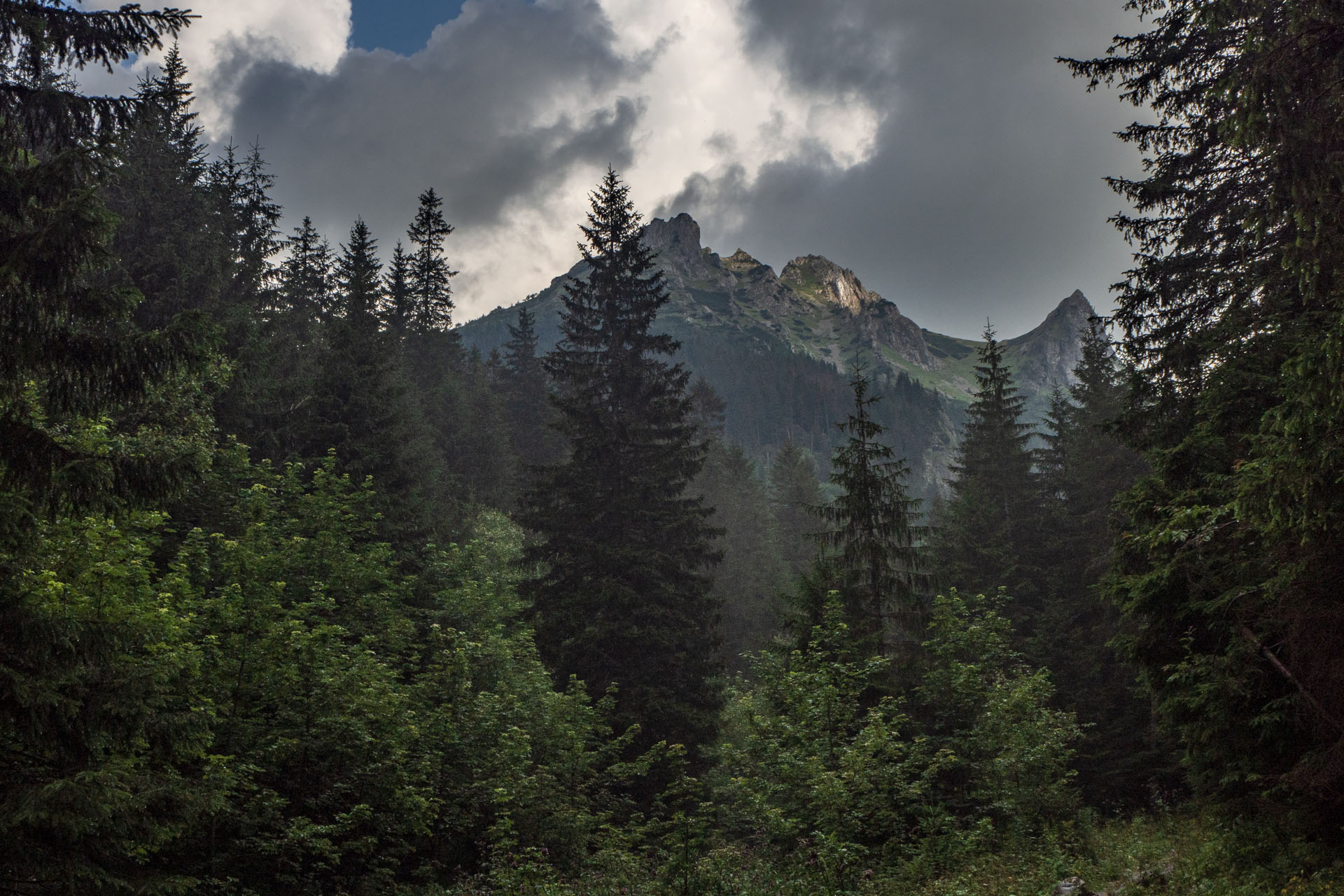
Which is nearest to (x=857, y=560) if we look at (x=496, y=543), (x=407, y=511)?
(x=407, y=511)

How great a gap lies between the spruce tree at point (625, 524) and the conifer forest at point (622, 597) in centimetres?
12

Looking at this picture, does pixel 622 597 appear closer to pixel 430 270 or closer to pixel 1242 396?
pixel 1242 396

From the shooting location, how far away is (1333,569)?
8.16m

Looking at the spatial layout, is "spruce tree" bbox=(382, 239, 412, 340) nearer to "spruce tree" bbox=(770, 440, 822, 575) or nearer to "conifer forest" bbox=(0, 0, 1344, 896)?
"conifer forest" bbox=(0, 0, 1344, 896)

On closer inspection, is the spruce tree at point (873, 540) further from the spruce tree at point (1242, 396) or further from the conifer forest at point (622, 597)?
the spruce tree at point (1242, 396)

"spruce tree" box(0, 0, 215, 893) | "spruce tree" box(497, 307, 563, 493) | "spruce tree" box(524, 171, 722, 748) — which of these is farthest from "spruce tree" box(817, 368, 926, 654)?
"spruce tree" box(497, 307, 563, 493)

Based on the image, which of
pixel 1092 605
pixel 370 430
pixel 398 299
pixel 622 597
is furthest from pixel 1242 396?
pixel 398 299

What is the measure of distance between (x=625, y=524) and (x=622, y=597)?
2286mm

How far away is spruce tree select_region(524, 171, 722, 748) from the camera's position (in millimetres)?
19594

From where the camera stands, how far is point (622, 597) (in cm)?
1959

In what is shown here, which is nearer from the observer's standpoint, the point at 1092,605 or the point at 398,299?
the point at 1092,605

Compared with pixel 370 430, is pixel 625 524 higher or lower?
lower

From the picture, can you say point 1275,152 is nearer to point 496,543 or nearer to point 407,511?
point 407,511

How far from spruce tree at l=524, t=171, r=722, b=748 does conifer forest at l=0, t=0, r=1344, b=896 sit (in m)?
0.12
